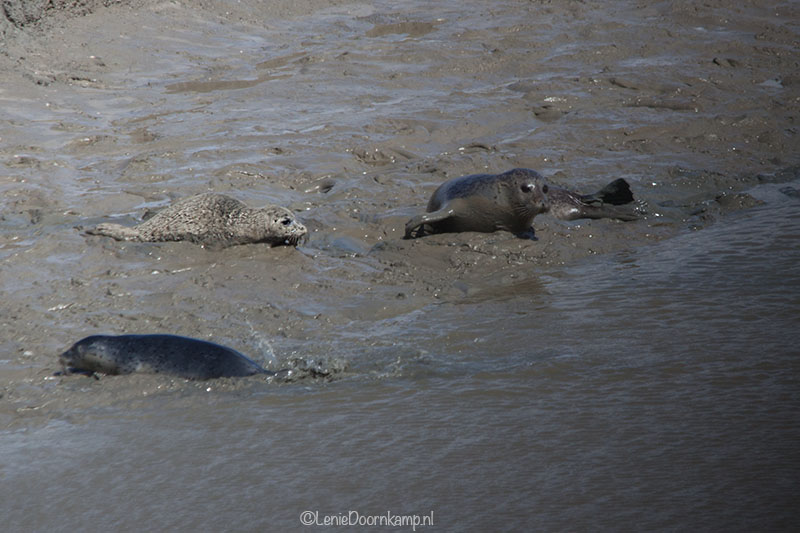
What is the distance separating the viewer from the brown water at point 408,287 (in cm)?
342

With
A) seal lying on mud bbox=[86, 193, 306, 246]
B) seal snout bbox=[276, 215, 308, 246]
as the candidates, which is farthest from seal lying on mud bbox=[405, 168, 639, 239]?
seal lying on mud bbox=[86, 193, 306, 246]

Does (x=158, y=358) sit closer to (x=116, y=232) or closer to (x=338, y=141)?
(x=116, y=232)

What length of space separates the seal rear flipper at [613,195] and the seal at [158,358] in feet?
11.9

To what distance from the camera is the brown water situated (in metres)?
3.42

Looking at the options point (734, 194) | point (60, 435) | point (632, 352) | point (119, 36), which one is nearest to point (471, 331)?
point (632, 352)

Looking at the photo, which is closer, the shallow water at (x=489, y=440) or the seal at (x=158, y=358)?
the shallow water at (x=489, y=440)

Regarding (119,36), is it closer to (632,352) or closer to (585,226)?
(585,226)

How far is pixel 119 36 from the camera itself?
40.5ft

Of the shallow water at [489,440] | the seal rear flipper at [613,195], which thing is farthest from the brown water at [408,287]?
the seal rear flipper at [613,195]

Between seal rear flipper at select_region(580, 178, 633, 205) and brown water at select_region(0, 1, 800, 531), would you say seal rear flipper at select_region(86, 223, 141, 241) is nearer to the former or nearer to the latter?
brown water at select_region(0, 1, 800, 531)

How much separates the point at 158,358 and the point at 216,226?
2.41 meters

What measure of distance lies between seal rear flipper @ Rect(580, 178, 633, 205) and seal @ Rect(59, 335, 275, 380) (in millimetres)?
3632

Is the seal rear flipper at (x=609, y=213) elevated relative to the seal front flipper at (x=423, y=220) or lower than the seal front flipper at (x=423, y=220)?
lower

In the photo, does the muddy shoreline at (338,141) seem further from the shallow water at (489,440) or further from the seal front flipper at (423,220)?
the shallow water at (489,440)
